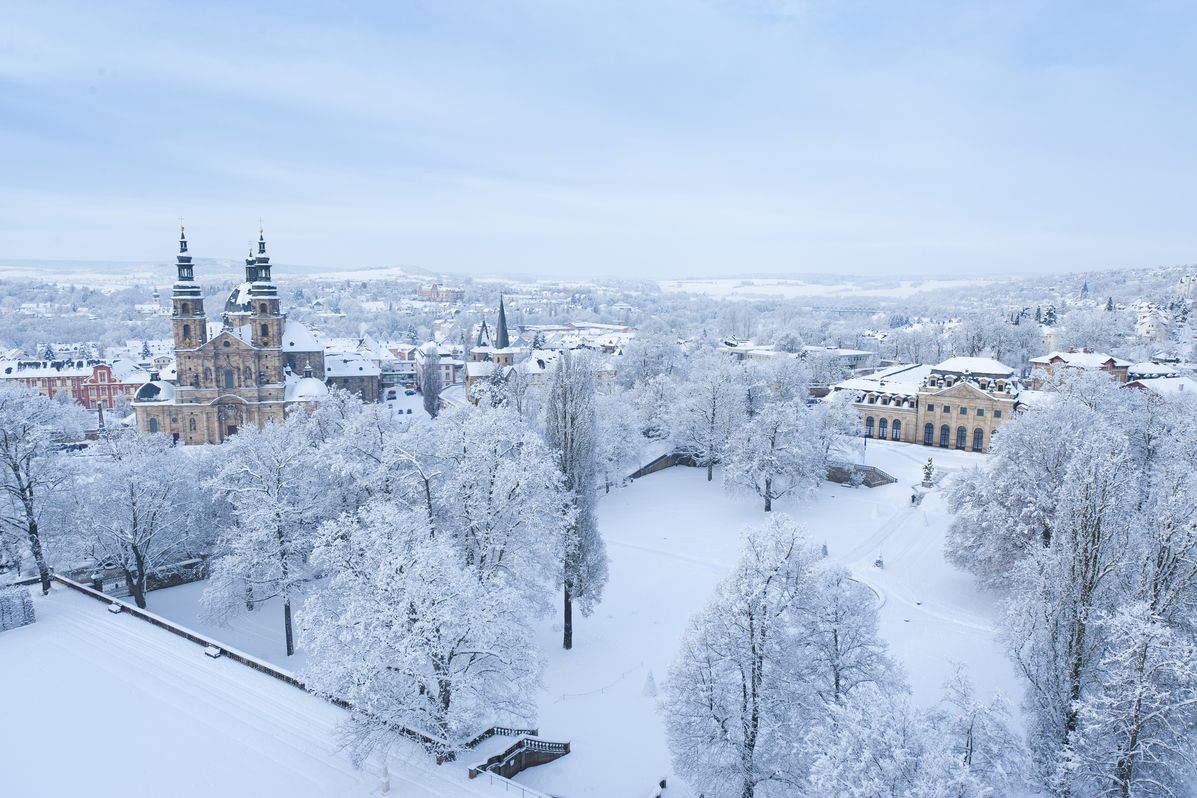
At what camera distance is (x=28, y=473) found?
27250 mm

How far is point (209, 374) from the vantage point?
57.6 metres

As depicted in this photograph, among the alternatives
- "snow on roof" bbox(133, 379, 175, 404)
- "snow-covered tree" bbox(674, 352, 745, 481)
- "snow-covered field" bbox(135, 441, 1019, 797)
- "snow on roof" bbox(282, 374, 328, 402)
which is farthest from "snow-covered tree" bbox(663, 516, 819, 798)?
"snow on roof" bbox(133, 379, 175, 404)

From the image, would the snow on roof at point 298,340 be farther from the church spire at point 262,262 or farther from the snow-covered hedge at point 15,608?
the snow-covered hedge at point 15,608

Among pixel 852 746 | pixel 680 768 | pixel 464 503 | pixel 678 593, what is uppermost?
pixel 464 503

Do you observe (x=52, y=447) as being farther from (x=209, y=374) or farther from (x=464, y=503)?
(x=209, y=374)

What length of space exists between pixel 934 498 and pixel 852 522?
25.3 ft

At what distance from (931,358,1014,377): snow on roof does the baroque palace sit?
53.5m

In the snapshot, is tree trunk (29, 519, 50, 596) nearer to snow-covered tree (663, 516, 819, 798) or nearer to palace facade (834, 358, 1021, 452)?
snow-covered tree (663, 516, 819, 798)

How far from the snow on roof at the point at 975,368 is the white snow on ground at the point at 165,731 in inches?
2247

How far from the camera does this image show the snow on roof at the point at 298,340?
70.2m

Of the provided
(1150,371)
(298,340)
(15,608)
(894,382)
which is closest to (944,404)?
(894,382)

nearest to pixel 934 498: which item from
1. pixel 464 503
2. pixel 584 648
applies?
pixel 584 648

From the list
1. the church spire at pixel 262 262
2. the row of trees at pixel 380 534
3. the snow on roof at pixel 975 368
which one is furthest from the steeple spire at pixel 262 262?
the snow on roof at pixel 975 368

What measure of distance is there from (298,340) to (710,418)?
44.1 meters
